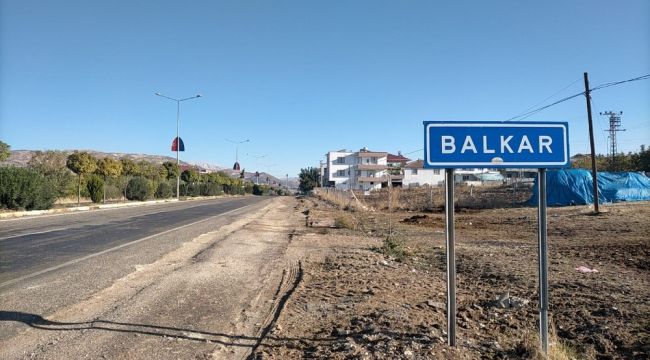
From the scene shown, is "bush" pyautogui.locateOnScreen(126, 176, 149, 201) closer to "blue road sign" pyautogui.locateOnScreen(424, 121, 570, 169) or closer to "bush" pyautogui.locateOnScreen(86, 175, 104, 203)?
"bush" pyautogui.locateOnScreen(86, 175, 104, 203)

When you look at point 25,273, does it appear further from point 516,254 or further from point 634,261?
point 634,261

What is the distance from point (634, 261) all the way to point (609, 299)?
428 cm

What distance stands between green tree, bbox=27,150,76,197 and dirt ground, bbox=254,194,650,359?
2506 cm

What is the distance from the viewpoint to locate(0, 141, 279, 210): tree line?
81.6ft

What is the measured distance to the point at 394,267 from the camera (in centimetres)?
876

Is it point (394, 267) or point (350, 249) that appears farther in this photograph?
point (350, 249)

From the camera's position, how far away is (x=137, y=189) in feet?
145

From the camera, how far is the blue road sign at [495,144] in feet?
13.0

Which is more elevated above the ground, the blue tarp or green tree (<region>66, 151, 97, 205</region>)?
green tree (<region>66, 151, 97, 205</region>)

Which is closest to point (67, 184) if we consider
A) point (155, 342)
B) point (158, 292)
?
point (158, 292)

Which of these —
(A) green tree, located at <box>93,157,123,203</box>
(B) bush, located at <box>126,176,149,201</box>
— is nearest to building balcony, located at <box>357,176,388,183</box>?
(B) bush, located at <box>126,176,149,201</box>

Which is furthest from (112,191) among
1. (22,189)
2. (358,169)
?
(358,169)

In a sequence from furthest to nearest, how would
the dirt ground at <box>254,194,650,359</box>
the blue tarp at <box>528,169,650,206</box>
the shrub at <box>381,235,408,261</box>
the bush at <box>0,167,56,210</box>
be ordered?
the blue tarp at <box>528,169,650,206</box> < the bush at <box>0,167,56,210</box> < the shrub at <box>381,235,408,261</box> < the dirt ground at <box>254,194,650,359</box>

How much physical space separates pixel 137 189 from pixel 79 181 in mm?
12262
